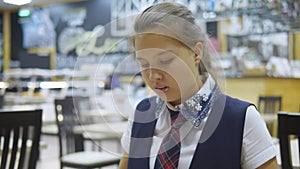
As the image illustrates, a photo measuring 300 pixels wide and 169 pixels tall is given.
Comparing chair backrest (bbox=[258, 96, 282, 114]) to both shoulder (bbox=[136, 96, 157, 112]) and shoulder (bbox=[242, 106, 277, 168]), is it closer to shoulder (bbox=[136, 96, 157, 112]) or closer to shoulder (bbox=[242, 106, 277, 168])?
shoulder (bbox=[136, 96, 157, 112])

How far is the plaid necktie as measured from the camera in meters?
0.98

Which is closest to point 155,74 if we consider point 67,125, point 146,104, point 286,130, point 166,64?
point 166,64

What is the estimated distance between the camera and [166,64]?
82 centimetres

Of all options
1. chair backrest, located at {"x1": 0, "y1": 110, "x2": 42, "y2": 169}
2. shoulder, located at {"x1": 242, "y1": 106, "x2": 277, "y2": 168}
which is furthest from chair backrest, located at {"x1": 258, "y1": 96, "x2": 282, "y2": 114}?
shoulder, located at {"x1": 242, "y1": 106, "x2": 277, "y2": 168}

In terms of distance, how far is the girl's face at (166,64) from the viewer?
82 centimetres

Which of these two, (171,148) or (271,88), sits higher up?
(171,148)

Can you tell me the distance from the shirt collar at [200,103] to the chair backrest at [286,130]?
788mm

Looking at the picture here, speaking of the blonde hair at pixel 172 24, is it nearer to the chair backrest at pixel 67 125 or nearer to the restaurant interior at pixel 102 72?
the restaurant interior at pixel 102 72

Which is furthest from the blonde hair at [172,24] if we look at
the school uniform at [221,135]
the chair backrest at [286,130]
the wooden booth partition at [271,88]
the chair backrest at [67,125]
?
the wooden booth partition at [271,88]

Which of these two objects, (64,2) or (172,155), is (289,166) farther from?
A: (64,2)

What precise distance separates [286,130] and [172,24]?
104cm

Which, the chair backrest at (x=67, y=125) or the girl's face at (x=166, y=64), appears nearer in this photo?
the girl's face at (x=166, y=64)

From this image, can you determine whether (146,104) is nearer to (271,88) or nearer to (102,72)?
(102,72)

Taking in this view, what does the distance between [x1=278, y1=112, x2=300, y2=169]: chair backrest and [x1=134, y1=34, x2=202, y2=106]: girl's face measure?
88cm
